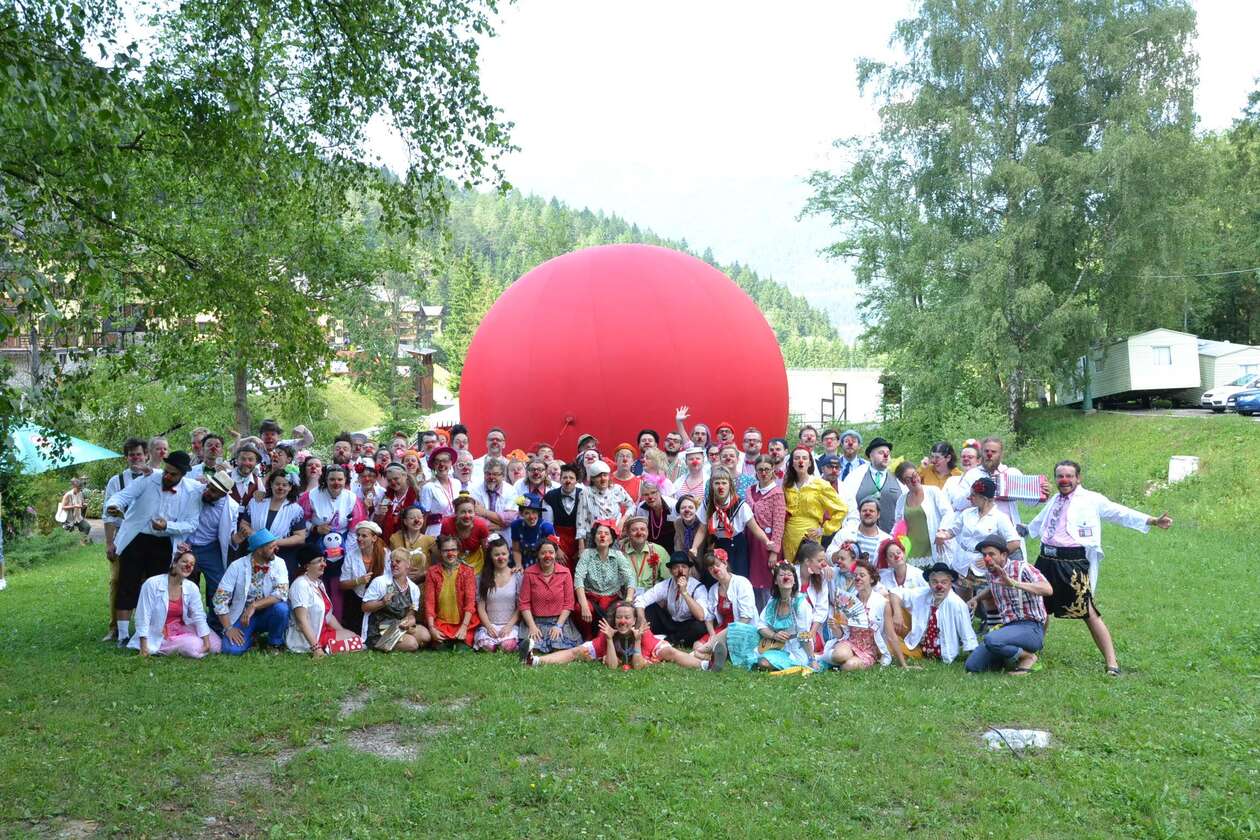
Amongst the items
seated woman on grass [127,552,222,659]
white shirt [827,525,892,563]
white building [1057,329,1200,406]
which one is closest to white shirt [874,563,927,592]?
white shirt [827,525,892,563]

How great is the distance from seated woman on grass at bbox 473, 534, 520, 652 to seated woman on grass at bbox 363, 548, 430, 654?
49cm

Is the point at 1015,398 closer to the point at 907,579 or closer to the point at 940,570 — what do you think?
the point at 907,579

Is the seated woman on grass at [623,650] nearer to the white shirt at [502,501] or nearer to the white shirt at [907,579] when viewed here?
the white shirt at [502,501]

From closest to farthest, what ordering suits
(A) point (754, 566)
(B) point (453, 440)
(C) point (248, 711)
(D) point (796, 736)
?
(D) point (796, 736) < (C) point (248, 711) < (A) point (754, 566) < (B) point (453, 440)

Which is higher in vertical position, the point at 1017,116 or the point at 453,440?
the point at 1017,116

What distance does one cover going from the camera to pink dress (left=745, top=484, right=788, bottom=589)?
865 cm

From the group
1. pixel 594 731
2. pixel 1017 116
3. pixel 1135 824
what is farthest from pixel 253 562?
pixel 1017 116

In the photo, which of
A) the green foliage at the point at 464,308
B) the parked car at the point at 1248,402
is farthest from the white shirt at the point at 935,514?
the green foliage at the point at 464,308

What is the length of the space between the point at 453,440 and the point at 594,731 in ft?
15.1

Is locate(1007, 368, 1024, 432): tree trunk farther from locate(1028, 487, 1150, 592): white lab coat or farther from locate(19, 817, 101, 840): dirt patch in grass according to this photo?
locate(19, 817, 101, 840): dirt patch in grass

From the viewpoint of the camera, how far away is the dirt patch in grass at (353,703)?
651cm

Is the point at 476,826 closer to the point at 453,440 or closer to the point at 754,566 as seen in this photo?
the point at 754,566

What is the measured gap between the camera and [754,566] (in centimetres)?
886

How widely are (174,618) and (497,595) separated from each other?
262 cm
